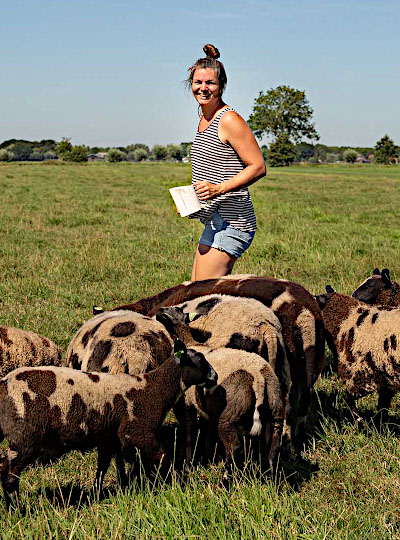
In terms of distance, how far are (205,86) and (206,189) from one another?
0.93 metres

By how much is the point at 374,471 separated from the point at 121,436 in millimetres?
1965

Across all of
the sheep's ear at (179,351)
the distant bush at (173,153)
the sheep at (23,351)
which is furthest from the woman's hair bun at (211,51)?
the distant bush at (173,153)

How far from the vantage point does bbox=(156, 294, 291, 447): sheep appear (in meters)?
5.11

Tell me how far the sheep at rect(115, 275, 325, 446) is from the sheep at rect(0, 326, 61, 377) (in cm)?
150

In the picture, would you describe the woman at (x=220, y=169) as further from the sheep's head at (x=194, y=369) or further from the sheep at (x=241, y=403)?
the sheep's head at (x=194, y=369)

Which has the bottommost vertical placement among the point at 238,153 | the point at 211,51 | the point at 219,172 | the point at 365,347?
the point at 365,347

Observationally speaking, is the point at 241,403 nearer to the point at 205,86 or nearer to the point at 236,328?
the point at 236,328

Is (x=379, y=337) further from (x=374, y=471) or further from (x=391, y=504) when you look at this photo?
(x=391, y=504)

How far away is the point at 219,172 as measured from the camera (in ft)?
19.1

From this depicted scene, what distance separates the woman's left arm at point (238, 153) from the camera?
5.61m

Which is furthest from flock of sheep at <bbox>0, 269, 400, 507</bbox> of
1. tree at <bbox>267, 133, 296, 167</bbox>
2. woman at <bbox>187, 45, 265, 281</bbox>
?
tree at <bbox>267, 133, 296, 167</bbox>

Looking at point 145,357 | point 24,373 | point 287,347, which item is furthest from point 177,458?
point 24,373

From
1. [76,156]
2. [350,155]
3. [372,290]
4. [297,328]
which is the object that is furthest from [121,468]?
[350,155]

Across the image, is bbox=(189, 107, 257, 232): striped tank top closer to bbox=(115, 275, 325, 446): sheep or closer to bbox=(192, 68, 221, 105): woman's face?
bbox=(192, 68, 221, 105): woman's face
